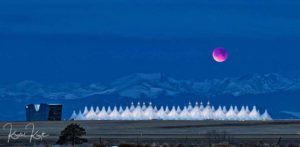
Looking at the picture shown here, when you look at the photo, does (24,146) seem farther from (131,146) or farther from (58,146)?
(131,146)

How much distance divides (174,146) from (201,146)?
4.11 metres

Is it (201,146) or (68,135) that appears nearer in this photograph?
(201,146)

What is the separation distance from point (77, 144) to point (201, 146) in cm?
1368

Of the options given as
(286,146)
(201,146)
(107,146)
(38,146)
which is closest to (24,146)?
(38,146)

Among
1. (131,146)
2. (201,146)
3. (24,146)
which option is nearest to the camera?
(131,146)

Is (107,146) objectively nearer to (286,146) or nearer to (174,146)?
(174,146)

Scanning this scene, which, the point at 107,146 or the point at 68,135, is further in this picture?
the point at 68,135

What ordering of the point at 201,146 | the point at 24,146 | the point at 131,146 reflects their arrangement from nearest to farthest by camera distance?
the point at 131,146
the point at 201,146
the point at 24,146

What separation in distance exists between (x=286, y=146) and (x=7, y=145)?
27.7 m

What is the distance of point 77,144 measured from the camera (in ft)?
305

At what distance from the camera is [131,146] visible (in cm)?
7819

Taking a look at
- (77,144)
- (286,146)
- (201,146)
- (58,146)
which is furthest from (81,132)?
(286,146)

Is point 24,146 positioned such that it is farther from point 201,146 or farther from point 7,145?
point 201,146

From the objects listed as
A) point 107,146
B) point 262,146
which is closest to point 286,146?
point 262,146
